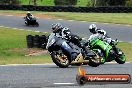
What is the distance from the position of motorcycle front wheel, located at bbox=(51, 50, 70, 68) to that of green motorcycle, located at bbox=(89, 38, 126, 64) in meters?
1.87

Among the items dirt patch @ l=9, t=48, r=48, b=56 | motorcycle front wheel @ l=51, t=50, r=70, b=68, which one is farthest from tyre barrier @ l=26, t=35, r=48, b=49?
motorcycle front wheel @ l=51, t=50, r=70, b=68

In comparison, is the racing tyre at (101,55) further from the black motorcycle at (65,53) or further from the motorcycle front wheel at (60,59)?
the motorcycle front wheel at (60,59)

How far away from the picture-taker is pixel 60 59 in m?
13.0

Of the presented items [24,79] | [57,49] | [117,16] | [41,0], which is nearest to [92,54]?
[57,49]

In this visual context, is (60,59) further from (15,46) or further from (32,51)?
(15,46)

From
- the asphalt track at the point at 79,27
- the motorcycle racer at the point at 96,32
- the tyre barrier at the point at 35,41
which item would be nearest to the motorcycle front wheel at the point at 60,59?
the motorcycle racer at the point at 96,32

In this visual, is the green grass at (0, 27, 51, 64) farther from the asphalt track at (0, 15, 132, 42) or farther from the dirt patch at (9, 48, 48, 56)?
the asphalt track at (0, 15, 132, 42)

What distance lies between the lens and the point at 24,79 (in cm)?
927

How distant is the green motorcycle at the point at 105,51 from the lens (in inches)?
589

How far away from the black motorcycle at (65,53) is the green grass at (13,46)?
353 centimetres

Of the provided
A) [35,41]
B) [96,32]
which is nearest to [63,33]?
[96,32]

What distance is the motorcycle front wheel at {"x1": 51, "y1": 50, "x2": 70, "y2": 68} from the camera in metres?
12.9

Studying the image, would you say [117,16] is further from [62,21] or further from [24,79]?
[24,79]

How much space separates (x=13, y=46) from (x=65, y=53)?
1130cm
